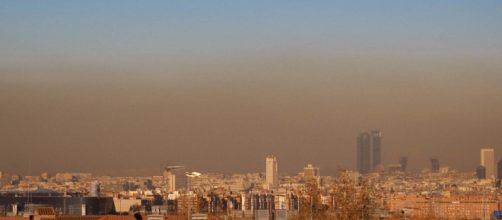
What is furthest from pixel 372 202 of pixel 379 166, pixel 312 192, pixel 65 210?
pixel 379 166

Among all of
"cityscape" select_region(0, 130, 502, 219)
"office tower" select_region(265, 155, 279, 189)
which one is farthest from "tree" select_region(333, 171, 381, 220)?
"office tower" select_region(265, 155, 279, 189)

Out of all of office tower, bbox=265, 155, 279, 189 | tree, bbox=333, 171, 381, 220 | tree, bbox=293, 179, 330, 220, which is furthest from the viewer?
office tower, bbox=265, 155, 279, 189

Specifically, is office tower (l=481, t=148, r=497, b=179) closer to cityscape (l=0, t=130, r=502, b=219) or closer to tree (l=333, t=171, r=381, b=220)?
cityscape (l=0, t=130, r=502, b=219)

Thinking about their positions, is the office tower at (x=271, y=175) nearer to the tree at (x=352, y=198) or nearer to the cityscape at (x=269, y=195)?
the cityscape at (x=269, y=195)

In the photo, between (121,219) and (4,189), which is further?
(4,189)

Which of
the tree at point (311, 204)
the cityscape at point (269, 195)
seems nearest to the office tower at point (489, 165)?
the cityscape at point (269, 195)

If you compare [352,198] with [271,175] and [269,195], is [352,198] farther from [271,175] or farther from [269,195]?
[271,175]

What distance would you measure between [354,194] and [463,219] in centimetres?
2953

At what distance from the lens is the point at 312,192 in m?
63.4

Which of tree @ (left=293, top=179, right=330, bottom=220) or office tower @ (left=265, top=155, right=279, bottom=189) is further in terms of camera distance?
office tower @ (left=265, top=155, right=279, bottom=189)

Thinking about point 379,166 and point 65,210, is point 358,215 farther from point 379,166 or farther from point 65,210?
point 379,166

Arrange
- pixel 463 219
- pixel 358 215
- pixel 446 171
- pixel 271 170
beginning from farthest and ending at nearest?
pixel 446 171, pixel 271 170, pixel 463 219, pixel 358 215

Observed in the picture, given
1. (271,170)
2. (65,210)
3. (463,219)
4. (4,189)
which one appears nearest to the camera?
(463,219)

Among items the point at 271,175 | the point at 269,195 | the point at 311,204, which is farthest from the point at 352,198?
the point at 271,175
